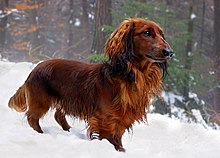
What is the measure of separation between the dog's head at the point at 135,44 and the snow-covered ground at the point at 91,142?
91 cm

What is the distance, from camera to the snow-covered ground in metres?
3.61

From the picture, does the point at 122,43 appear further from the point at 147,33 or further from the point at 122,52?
the point at 147,33

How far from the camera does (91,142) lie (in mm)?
3811

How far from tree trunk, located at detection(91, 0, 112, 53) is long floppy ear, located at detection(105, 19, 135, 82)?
7901mm

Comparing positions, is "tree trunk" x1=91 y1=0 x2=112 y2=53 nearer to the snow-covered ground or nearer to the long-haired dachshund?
the snow-covered ground

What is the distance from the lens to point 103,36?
12562mm

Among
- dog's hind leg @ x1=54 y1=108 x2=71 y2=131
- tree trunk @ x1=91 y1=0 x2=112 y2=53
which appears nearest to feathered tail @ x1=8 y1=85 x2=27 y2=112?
dog's hind leg @ x1=54 y1=108 x2=71 y2=131

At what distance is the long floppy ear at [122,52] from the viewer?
4.24 metres

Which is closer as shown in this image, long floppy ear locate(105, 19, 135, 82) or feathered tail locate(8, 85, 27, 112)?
long floppy ear locate(105, 19, 135, 82)

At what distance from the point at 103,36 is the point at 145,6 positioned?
1.58 m

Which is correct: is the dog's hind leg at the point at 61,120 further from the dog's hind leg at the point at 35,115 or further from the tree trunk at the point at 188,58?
the tree trunk at the point at 188,58

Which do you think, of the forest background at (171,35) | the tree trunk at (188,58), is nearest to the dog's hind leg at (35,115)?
the forest background at (171,35)

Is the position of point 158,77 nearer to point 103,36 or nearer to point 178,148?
point 178,148

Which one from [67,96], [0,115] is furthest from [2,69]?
[67,96]
